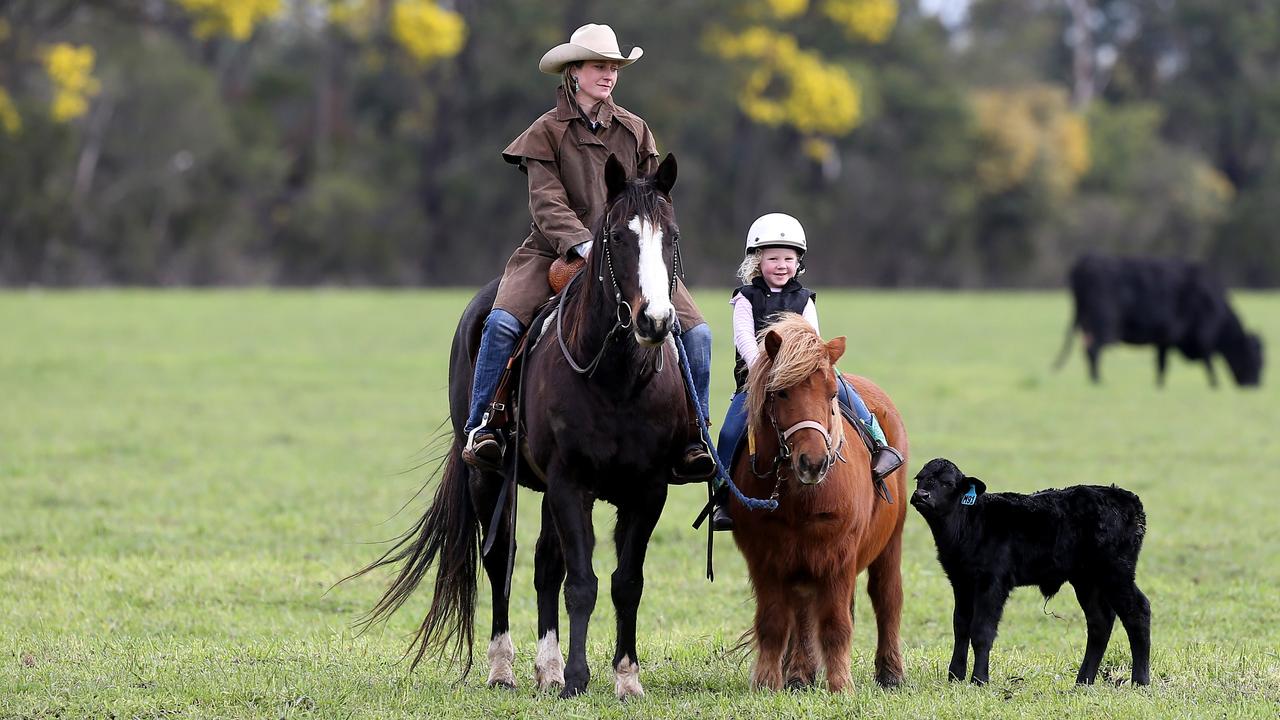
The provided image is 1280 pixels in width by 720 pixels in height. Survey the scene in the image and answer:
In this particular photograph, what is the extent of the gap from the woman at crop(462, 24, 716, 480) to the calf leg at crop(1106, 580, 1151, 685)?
1872 millimetres

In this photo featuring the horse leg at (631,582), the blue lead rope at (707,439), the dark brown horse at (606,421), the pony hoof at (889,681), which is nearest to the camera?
the dark brown horse at (606,421)

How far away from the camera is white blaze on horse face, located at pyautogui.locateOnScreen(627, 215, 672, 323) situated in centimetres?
595

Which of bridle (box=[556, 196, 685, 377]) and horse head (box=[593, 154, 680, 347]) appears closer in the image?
horse head (box=[593, 154, 680, 347])

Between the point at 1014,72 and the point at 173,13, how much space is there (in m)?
30.2

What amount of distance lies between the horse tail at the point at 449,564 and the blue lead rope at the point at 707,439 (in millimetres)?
1385

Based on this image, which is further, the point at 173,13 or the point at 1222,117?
the point at 1222,117

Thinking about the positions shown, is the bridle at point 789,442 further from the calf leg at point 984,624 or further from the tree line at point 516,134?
the tree line at point 516,134

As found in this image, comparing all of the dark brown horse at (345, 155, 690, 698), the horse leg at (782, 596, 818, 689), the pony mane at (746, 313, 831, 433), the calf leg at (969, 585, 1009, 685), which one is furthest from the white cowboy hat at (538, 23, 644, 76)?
the calf leg at (969, 585, 1009, 685)

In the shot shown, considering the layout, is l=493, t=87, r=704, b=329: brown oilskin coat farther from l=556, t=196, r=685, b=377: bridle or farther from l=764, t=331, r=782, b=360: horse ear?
l=764, t=331, r=782, b=360: horse ear

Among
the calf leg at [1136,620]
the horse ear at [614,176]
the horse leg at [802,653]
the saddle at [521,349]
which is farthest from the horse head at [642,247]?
the calf leg at [1136,620]

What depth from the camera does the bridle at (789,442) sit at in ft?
20.3

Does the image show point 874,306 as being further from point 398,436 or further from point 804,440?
point 804,440

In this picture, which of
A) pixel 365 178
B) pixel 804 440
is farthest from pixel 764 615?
pixel 365 178

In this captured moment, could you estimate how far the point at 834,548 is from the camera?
21.5ft
